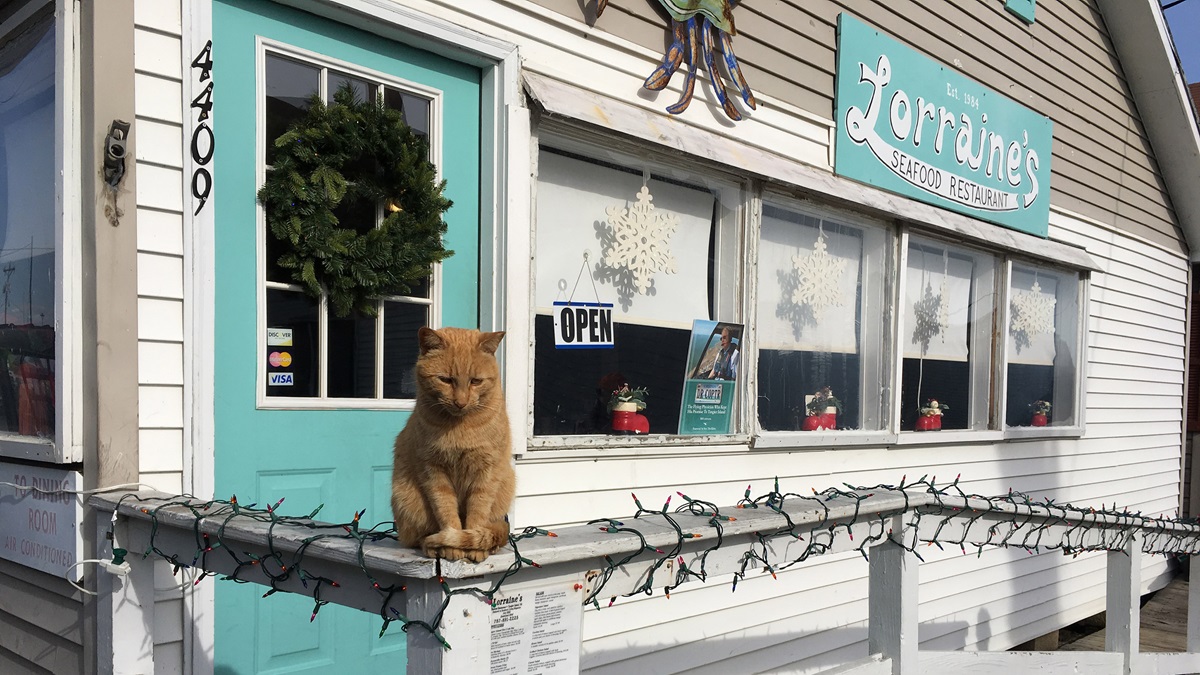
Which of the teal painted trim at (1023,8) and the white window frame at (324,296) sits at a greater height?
the teal painted trim at (1023,8)

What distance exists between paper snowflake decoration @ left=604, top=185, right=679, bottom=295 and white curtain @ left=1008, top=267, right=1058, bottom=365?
11.3 ft

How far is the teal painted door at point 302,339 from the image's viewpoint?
2838 millimetres

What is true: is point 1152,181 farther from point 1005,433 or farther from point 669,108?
point 669,108

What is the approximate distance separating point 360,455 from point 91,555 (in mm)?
872

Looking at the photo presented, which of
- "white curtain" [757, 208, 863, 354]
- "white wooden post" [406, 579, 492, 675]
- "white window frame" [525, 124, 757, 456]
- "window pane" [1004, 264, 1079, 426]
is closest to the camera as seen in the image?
"white wooden post" [406, 579, 492, 675]

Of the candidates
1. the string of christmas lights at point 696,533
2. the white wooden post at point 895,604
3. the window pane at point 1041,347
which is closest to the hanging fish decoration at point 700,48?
the string of christmas lights at point 696,533

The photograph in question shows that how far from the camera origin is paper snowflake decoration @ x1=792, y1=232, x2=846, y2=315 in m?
4.93

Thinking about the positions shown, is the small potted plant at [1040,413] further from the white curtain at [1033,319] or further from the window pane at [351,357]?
the window pane at [351,357]

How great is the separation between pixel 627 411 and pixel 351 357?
4.21ft

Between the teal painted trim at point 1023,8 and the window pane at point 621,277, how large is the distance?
3.29m

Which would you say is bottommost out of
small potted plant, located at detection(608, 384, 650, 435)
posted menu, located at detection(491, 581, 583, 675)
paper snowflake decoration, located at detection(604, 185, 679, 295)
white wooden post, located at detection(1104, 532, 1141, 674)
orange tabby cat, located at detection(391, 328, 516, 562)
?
white wooden post, located at detection(1104, 532, 1141, 674)

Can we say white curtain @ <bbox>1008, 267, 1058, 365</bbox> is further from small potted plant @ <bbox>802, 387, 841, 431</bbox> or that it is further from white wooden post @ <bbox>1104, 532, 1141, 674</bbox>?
white wooden post @ <bbox>1104, 532, 1141, 674</bbox>

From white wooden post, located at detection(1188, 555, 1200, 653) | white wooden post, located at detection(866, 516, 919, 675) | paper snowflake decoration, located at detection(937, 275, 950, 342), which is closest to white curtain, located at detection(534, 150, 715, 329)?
white wooden post, located at detection(866, 516, 919, 675)

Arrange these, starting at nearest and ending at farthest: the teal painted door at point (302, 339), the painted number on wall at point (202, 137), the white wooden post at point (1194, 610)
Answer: the painted number on wall at point (202, 137), the teal painted door at point (302, 339), the white wooden post at point (1194, 610)
